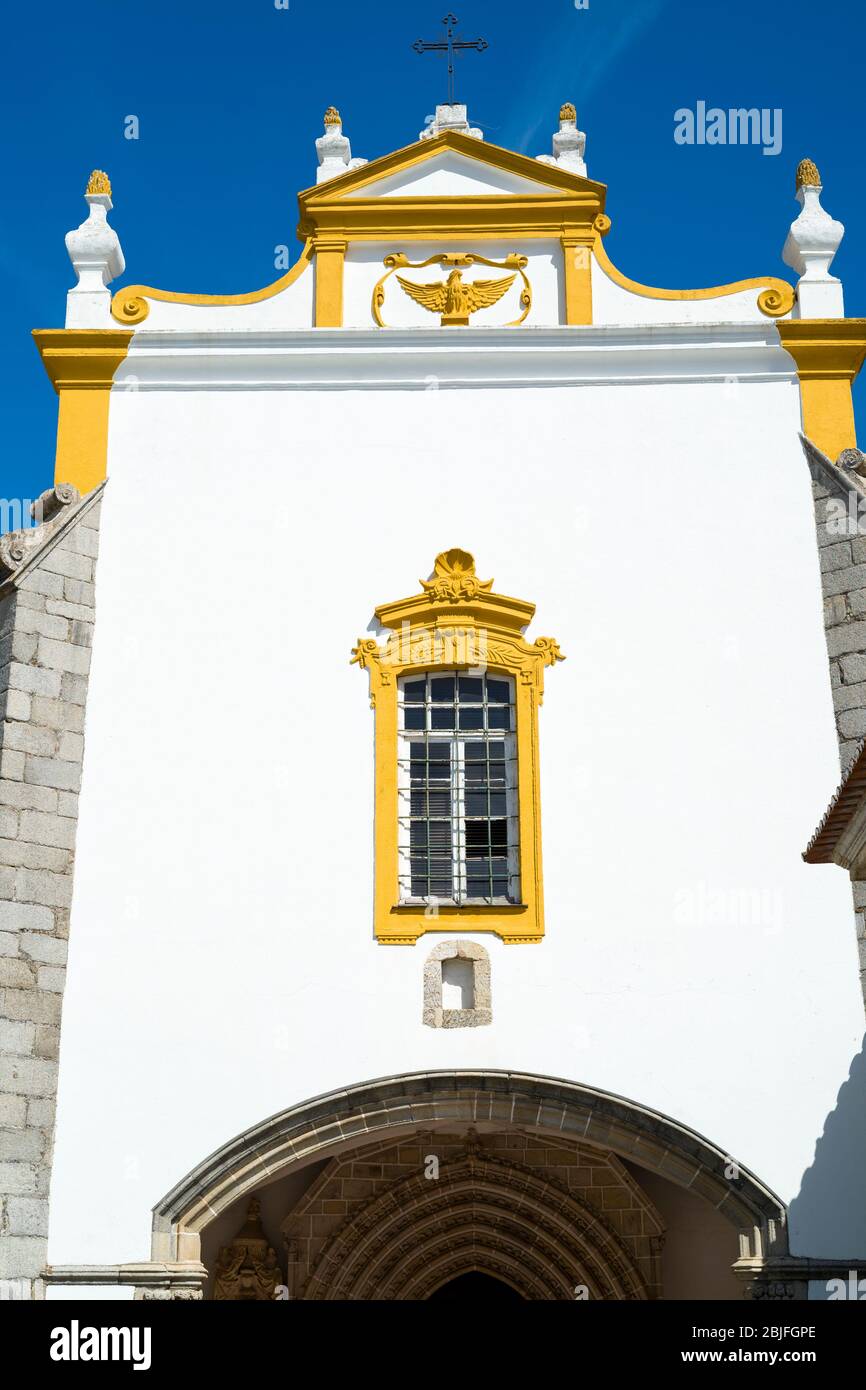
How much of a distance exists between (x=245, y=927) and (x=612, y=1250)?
3.47 m

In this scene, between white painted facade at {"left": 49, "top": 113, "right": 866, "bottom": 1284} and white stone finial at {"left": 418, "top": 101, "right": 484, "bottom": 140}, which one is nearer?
white painted facade at {"left": 49, "top": 113, "right": 866, "bottom": 1284}

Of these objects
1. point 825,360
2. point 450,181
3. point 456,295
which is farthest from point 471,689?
point 450,181

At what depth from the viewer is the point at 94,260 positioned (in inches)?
464

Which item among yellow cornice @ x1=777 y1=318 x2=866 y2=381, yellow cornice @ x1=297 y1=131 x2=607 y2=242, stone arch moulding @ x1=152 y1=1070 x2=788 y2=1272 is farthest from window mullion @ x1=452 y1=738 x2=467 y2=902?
yellow cornice @ x1=297 y1=131 x2=607 y2=242

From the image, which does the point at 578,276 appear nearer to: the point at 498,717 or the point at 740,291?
the point at 740,291

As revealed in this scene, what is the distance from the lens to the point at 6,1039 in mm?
9852

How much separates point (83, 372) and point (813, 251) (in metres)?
4.79

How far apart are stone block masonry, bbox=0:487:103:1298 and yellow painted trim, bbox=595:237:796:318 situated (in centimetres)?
366

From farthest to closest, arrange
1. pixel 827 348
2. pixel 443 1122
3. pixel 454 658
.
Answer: pixel 827 348 → pixel 454 658 → pixel 443 1122

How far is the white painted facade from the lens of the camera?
9922 millimetres

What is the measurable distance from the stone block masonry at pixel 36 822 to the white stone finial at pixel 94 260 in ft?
4.16

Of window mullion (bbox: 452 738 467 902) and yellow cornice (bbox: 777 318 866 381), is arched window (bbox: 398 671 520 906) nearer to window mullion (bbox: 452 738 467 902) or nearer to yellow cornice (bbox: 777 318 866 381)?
window mullion (bbox: 452 738 467 902)
